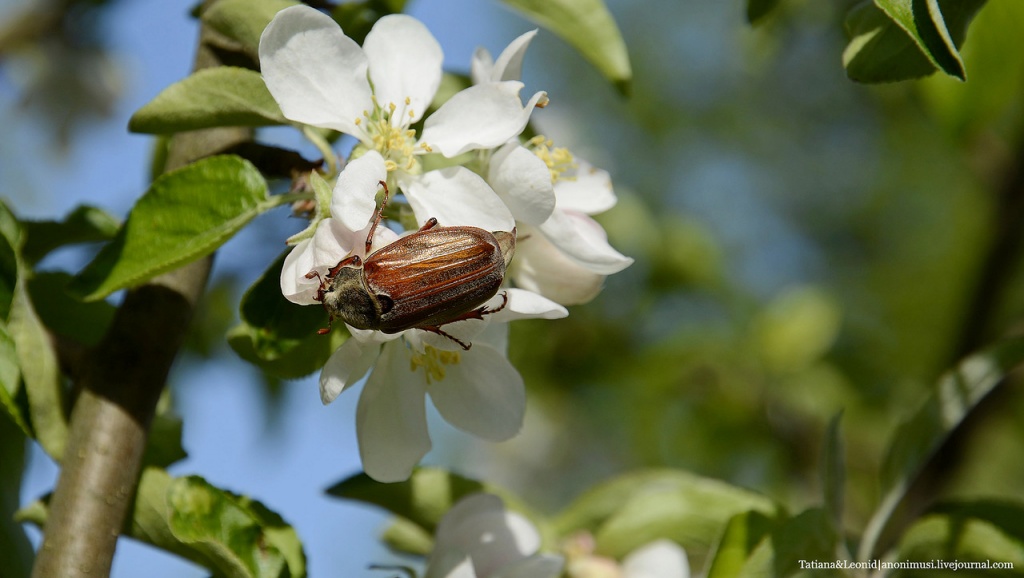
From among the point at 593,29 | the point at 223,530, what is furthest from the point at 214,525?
the point at 593,29

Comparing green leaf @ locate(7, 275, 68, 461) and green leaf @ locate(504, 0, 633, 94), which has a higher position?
green leaf @ locate(504, 0, 633, 94)

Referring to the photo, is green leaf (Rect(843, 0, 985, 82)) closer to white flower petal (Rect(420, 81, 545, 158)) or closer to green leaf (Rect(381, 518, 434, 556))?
white flower petal (Rect(420, 81, 545, 158))

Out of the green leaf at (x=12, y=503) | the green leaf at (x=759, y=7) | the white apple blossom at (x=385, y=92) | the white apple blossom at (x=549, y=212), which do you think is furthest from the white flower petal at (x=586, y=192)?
the green leaf at (x=12, y=503)

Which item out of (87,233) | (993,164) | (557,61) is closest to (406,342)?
(87,233)

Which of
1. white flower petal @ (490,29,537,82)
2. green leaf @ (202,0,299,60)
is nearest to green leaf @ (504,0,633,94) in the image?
white flower petal @ (490,29,537,82)

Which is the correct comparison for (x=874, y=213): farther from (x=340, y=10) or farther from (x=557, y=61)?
(x=340, y=10)

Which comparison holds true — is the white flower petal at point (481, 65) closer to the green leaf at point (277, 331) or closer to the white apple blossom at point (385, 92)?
the white apple blossom at point (385, 92)
